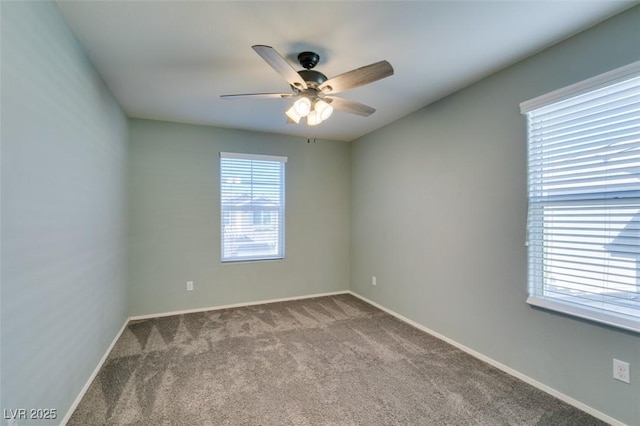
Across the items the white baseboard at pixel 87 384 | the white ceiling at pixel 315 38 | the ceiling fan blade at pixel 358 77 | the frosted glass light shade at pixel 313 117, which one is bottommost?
the white baseboard at pixel 87 384

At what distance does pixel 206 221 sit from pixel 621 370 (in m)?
4.10

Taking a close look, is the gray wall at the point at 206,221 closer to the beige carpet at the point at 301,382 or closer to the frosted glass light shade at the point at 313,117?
the beige carpet at the point at 301,382

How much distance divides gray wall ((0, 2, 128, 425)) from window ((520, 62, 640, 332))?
3.10m

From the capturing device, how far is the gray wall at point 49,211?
1267mm

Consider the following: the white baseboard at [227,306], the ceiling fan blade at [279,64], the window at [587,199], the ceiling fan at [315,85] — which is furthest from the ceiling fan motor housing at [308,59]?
the white baseboard at [227,306]

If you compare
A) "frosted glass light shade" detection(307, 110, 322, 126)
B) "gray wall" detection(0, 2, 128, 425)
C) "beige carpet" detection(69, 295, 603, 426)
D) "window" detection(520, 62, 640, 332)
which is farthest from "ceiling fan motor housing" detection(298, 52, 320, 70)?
"beige carpet" detection(69, 295, 603, 426)

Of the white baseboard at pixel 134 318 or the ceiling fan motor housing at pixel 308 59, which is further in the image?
the ceiling fan motor housing at pixel 308 59

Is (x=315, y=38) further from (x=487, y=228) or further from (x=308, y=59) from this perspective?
(x=487, y=228)

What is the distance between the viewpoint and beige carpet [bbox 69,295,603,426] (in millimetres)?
1856

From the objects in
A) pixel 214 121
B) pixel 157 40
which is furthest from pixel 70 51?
pixel 214 121

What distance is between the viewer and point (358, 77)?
187 centimetres

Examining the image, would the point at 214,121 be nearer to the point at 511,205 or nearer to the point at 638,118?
the point at 511,205

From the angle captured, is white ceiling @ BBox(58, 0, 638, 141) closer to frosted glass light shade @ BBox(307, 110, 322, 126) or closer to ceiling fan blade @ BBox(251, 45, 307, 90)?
ceiling fan blade @ BBox(251, 45, 307, 90)

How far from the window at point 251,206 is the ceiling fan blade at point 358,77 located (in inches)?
90.8
